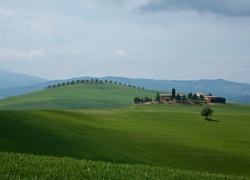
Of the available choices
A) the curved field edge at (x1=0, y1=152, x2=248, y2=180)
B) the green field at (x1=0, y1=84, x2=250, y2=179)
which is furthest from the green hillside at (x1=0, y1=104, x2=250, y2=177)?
the curved field edge at (x1=0, y1=152, x2=248, y2=180)

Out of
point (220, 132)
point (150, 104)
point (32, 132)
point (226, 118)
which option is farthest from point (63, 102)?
point (32, 132)

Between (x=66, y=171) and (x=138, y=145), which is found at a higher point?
(x=66, y=171)

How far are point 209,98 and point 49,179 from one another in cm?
15169

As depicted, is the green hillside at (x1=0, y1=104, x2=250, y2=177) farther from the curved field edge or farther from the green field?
the curved field edge

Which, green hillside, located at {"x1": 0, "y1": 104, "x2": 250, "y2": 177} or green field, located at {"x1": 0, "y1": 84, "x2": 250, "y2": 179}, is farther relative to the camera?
green hillside, located at {"x1": 0, "y1": 104, "x2": 250, "y2": 177}

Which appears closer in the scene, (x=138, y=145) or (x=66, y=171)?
(x=66, y=171)

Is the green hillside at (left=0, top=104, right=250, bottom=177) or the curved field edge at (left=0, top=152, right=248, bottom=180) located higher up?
the curved field edge at (left=0, top=152, right=248, bottom=180)

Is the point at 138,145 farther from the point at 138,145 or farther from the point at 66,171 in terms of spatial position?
the point at 66,171

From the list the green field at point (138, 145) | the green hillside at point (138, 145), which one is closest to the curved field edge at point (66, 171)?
the green field at point (138, 145)

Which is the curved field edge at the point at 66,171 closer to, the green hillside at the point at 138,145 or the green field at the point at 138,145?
the green field at the point at 138,145

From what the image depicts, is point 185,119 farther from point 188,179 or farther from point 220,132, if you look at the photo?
point 188,179

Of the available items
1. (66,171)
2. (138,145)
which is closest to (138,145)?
(138,145)

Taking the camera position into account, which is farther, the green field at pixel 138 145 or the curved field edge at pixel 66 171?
the green field at pixel 138 145

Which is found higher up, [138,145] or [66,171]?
[66,171]
